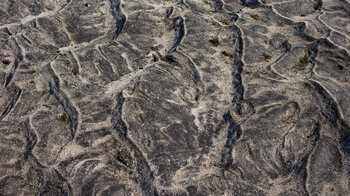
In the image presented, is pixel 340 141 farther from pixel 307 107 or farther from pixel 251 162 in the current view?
pixel 251 162

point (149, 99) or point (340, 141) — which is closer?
point (340, 141)

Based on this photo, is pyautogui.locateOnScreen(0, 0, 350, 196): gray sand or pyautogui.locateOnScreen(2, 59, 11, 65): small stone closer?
pyautogui.locateOnScreen(0, 0, 350, 196): gray sand

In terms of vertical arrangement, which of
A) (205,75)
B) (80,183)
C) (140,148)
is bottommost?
(80,183)

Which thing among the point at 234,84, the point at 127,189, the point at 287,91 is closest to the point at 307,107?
the point at 287,91

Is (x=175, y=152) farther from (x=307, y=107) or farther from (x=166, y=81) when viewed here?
(x=307, y=107)

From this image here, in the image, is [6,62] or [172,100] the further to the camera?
[6,62]

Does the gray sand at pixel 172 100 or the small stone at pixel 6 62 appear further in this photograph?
the small stone at pixel 6 62

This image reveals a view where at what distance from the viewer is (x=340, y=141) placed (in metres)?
6.73

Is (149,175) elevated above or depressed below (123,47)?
below

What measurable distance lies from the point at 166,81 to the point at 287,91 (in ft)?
10.0

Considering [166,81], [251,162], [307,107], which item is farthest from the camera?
[166,81]

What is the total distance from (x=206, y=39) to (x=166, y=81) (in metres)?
2.19

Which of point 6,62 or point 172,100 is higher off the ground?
point 172,100

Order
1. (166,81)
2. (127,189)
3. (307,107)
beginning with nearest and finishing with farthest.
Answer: (127,189) → (307,107) → (166,81)
